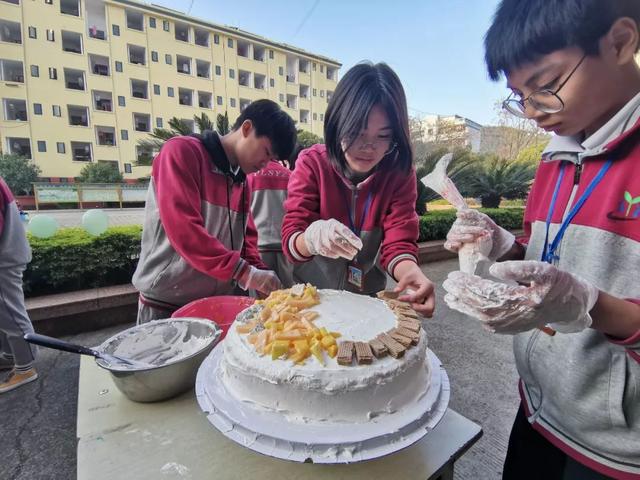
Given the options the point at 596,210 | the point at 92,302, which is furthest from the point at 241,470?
the point at 92,302

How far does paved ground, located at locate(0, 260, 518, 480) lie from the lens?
1.94 meters

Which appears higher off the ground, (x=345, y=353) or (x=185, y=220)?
(x=185, y=220)

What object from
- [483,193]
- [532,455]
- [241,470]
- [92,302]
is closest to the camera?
[241,470]

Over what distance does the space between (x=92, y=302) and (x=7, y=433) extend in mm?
1495

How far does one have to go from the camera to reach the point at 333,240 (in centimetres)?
135

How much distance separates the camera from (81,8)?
19062 mm

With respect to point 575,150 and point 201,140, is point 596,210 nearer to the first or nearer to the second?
point 575,150

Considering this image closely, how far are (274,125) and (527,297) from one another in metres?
1.56

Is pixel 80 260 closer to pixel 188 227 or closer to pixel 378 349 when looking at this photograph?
pixel 188 227

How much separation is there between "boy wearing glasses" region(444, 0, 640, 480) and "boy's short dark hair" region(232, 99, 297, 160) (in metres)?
1.12

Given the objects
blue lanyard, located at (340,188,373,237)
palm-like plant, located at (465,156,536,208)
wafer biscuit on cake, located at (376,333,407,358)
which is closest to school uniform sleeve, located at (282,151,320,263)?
blue lanyard, located at (340,188,373,237)

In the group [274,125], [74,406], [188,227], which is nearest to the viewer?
[188,227]

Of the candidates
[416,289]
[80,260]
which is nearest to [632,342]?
[416,289]

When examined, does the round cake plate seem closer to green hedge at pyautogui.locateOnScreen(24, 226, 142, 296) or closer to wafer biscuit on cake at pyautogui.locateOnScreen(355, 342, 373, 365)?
wafer biscuit on cake at pyautogui.locateOnScreen(355, 342, 373, 365)
